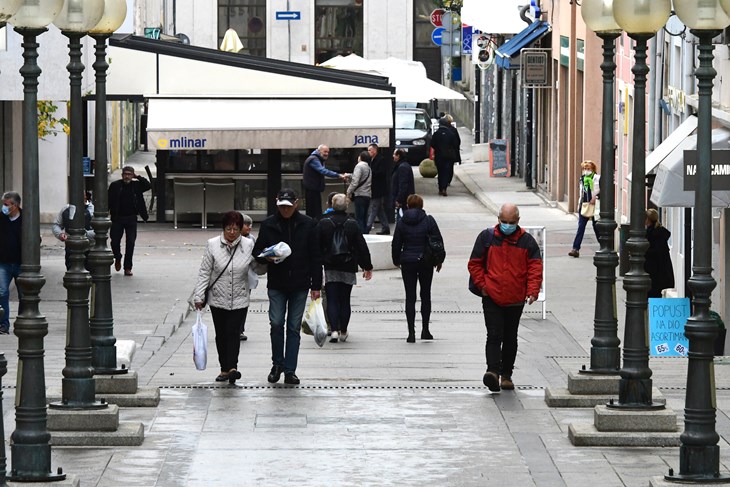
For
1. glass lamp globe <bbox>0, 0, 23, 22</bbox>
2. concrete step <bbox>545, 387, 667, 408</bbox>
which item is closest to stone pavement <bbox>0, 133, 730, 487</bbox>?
concrete step <bbox>545, 387, 667, 408</bbox>

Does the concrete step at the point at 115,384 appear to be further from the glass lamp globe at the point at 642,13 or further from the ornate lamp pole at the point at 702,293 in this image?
the ornate lamp pole at the point at 702,293

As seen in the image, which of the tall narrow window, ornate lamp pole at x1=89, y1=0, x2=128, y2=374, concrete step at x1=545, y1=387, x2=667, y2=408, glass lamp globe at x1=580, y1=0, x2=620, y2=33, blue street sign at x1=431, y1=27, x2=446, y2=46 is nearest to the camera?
glass lamp globe at x1=580, y1=0, x2=620, y2=33

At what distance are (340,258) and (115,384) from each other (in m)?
4.96

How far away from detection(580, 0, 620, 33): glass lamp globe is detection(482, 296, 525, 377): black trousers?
2645 millimetres

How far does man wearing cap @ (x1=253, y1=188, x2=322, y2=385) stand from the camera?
15391 mm

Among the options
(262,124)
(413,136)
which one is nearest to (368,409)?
(262,124)

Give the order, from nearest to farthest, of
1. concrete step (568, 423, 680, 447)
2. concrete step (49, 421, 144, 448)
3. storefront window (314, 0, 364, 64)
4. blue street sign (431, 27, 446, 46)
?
1. concrete step (49, 421, 144, 448)
2. concrete step (568, 423, 680, 447)
3. blue street sign (431, 27, 446, 46)
4. storefront window (314, 0, 364, 64)

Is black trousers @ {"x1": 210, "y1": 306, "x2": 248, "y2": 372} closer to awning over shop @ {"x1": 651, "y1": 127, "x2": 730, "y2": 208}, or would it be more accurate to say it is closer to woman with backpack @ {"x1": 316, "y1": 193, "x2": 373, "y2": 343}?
woman with backpack @ {"x1": 316, "y1": 193, "x2": 373, "y2": 343}

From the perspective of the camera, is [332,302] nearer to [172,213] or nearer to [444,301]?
[444,301]

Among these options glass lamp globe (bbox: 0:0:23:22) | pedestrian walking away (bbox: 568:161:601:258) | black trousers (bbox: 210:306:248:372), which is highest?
glass lamp globe (bbox: 0:0:23:22)

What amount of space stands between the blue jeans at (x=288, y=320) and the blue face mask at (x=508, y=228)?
1.87 m

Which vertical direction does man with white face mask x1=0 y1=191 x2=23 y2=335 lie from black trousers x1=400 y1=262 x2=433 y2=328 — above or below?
above

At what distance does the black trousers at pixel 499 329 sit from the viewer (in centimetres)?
1520

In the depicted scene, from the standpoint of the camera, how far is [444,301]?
23812 millimetres
